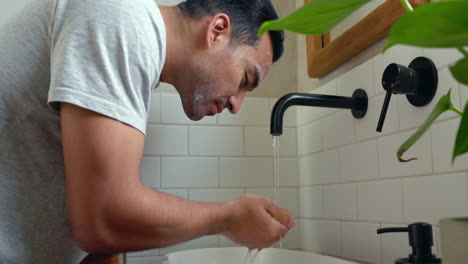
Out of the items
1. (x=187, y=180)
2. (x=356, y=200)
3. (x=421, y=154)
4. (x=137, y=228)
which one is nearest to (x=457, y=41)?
(x=137, y=228)

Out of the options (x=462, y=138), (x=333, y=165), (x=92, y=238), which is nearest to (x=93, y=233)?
(x=92, y=238)

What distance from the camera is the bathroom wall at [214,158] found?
1365 millimetres

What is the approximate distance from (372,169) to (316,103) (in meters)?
0.20

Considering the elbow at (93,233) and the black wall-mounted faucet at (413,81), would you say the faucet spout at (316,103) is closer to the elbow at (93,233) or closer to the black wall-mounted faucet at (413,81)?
the black wall-mounted faucet at (413,81)

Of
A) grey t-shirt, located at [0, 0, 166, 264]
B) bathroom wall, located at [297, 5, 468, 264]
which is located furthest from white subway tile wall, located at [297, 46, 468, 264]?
grey t-shirt, located at [0, 0, 166, 264]

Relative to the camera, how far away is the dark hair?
0.96 m

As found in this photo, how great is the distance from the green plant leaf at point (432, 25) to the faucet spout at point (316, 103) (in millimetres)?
731

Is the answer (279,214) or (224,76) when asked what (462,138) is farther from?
(224,76)

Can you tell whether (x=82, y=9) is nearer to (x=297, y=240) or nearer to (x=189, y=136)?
(x=189, y=136)

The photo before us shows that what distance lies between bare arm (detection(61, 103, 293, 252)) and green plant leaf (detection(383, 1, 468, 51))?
1.71ft

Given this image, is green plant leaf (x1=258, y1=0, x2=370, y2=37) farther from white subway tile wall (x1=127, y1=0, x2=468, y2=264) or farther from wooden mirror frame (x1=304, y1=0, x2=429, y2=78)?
wooden mirror frame (x1=304, y1=0, x2=429, y2=78)

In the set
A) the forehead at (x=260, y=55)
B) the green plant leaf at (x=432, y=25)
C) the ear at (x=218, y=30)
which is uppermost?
the ear at (x=218, y=30)

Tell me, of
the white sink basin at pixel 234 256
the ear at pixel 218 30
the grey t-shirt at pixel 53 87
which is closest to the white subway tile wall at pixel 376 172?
the white sink basin at pixel 234 256

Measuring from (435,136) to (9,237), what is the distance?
78cm
